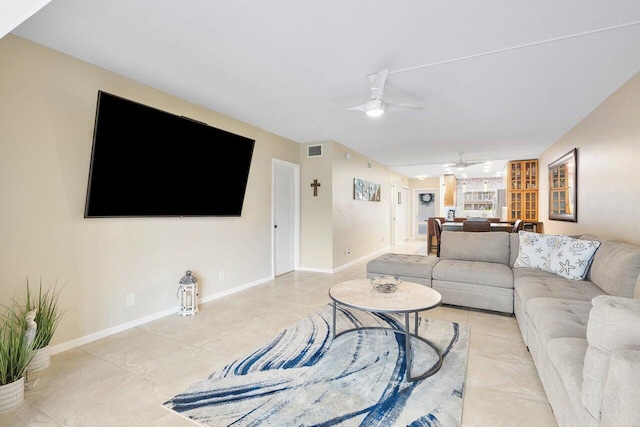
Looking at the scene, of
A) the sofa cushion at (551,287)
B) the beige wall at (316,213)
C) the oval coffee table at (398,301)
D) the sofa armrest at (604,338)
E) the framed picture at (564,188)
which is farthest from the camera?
the beige wall at (316,213)

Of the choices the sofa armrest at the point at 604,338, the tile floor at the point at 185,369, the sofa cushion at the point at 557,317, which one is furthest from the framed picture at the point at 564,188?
the sofa armrest at the point at 604,338

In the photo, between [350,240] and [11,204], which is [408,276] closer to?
[350,240]

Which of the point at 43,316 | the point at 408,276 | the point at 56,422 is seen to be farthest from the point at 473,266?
the point at 43,316

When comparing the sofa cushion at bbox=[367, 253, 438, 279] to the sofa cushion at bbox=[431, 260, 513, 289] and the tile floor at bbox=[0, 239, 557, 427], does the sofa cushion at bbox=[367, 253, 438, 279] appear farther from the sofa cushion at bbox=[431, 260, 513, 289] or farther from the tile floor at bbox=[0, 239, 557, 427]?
the tile floor at bbox=[0, 239, 557, 427]

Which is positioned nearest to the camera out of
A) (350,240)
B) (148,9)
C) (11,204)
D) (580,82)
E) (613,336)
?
(613,336)

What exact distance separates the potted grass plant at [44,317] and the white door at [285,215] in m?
2.88

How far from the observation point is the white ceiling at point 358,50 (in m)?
1.86

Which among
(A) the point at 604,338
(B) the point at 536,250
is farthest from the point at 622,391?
(B) the point at 536,250

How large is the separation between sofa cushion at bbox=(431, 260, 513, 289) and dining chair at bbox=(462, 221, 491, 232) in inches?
79.7

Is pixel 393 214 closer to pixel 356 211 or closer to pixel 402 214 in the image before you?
pixel 402 214

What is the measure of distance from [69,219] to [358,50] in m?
2.68

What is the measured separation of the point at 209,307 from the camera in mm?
3477

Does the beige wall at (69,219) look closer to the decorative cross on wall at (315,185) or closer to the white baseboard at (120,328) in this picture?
the white baseboard at (120,328)

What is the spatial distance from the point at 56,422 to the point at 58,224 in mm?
1453
